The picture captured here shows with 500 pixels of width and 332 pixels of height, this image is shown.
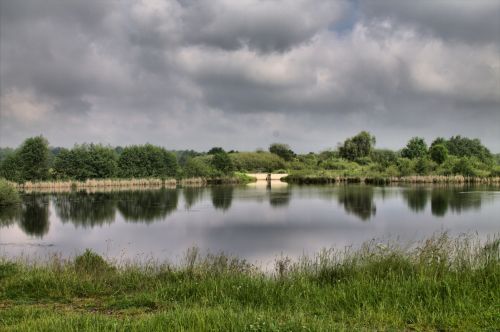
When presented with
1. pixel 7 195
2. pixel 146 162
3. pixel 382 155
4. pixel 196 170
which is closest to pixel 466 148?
pixel 382 155

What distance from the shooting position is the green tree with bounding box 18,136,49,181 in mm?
53741

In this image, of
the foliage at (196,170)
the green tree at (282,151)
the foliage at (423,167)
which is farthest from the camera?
the green tree at (282,151)

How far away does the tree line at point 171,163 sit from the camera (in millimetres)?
54562

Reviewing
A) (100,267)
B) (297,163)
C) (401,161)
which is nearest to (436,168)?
(401,161)

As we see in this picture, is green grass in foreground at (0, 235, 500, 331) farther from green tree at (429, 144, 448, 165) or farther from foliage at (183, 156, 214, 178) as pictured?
green tree at (429, 144, 448, 165)

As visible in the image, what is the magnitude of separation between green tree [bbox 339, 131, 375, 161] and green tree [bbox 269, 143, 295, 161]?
1654 centimetres

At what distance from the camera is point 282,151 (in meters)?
101

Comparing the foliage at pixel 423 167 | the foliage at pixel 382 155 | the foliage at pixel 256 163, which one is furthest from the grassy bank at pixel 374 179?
the foliage at pixel 256 163

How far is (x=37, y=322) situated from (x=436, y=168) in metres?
64.4

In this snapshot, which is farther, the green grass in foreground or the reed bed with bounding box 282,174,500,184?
the reed bed with bounding box 282,174,500,184

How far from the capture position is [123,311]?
649cm

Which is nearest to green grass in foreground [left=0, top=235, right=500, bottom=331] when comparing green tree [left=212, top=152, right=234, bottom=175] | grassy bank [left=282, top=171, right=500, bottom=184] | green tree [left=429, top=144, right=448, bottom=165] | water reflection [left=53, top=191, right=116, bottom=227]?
water reflection [left=53, top=191, right=116, bottom=227]

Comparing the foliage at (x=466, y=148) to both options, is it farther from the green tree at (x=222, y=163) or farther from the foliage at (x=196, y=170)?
the foliage at (x=196, y=170)

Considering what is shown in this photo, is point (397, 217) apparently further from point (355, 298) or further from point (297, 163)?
point (297, 163)
